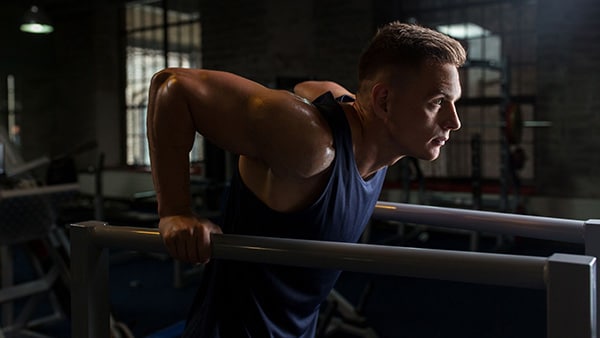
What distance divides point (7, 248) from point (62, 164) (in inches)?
104

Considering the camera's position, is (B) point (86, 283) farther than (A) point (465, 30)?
No

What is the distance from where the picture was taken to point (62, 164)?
545cm

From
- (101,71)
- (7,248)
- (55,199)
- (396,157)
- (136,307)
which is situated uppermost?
(101,71)

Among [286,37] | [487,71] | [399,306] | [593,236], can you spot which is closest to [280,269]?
[593,236]

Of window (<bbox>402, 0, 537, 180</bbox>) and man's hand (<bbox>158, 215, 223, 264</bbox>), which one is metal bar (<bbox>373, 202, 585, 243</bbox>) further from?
window (<bbox>402, 0, 537, 180</bbox>)

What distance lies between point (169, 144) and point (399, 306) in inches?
105

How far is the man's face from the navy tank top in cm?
9

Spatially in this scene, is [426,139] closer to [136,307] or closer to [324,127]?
[324,127]

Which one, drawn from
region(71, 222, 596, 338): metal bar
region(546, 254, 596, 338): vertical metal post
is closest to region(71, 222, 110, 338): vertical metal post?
region(71, 222, 596, 338): metal bar

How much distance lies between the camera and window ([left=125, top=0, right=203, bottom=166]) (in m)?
7.56

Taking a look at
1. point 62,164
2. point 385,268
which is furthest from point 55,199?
point 62,164

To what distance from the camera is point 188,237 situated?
3.02 ft

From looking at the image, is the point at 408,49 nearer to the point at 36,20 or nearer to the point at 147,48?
the point at 36,20

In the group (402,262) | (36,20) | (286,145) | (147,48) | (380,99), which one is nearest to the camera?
(402,262)
